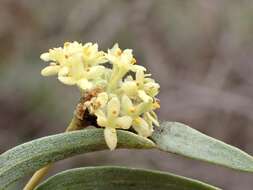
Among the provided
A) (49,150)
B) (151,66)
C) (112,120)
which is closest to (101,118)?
(112,120)

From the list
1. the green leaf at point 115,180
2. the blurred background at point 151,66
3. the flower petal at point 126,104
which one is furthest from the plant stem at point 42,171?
the blurred background at point 151,66

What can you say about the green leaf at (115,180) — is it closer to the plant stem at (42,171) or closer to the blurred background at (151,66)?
the plant stem at (42,171)

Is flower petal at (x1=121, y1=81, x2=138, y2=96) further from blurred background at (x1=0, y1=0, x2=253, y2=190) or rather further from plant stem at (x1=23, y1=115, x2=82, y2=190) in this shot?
blurred background at (x1=0, y1=0, x2=253, y2=190)

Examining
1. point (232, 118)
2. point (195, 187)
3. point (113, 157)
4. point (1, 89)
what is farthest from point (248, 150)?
point (195, 187)

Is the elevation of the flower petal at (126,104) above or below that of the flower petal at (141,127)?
above

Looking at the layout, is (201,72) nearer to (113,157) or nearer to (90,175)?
(113,157)

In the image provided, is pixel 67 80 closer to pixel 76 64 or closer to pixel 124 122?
pixel 76 64

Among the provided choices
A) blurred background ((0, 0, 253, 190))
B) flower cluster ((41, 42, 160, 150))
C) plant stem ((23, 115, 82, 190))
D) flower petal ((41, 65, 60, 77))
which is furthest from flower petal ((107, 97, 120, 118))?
blurred background ((0, 0, 253, 190))
